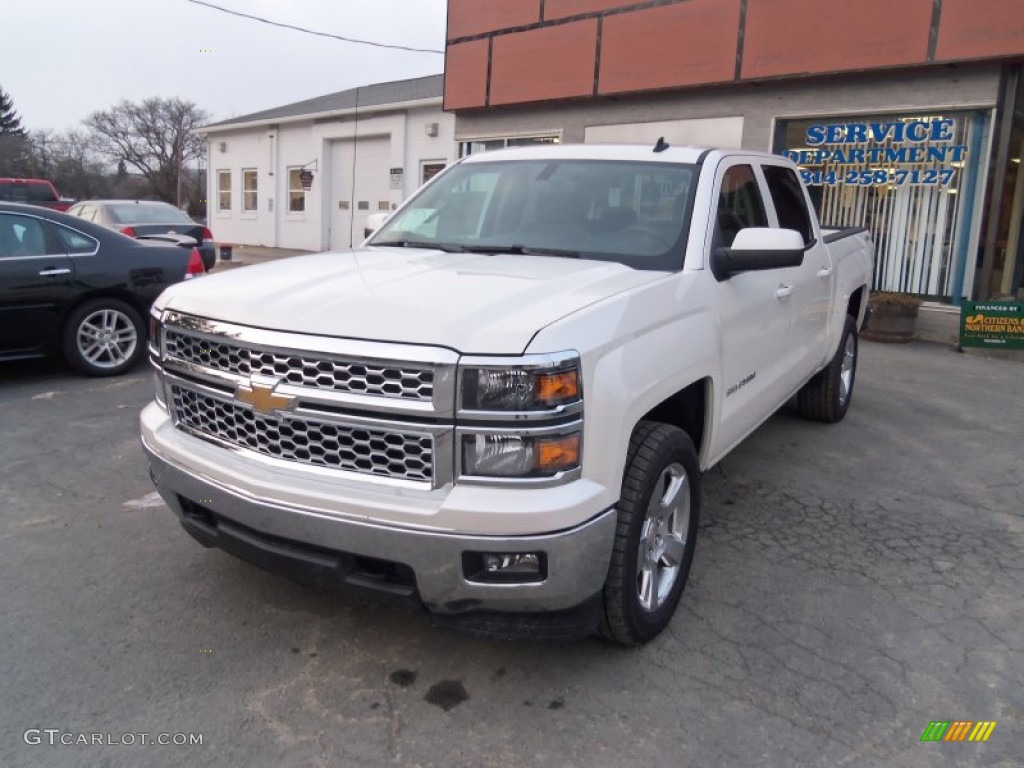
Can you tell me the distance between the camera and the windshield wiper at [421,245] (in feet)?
12.6

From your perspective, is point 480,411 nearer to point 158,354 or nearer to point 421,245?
point 158,354

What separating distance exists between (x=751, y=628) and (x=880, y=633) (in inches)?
20.3

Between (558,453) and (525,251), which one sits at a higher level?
(525,251)

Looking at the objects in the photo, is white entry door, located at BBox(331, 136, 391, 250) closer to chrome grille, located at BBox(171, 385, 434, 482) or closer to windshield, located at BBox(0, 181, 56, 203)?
windshield, located at BBox(0, 181, 56, 203)

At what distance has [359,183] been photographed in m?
22.9

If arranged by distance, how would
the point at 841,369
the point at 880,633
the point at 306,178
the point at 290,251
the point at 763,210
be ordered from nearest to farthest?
the point at 880,633
the point at 763,210
the point at 841,369
the point at 306,178
the point at 290,251

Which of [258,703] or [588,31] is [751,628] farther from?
[588,31]

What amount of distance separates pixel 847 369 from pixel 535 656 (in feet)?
14.7

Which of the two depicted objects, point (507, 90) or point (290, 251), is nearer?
point (507, 90)

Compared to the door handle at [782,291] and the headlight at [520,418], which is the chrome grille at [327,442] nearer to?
the headlight at [520,418]

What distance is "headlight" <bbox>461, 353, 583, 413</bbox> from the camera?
7.81 feet

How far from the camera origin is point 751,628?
10.7 feet

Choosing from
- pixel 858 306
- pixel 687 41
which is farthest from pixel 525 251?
pixel 687 41

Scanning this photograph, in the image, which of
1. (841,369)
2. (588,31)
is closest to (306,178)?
(588,31)
